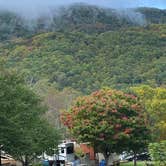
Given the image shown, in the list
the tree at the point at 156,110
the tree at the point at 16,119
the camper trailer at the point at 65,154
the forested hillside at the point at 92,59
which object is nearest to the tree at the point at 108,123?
the camper trailer at the point at 65,154

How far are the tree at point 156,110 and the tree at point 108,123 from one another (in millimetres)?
5474

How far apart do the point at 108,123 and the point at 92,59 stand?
79700 millimetres

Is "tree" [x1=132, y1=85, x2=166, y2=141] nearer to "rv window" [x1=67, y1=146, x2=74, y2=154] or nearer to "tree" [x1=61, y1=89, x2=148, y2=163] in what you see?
"tree" [x1=61, y1=89, x2=148, y2=163]

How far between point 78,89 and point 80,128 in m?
59.7

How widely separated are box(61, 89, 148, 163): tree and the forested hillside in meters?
50.0

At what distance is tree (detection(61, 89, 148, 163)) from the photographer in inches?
1485

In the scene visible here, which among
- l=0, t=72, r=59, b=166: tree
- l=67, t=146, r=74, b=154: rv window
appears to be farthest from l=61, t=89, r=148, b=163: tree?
l=0, t=72, r=59, b=166: tree

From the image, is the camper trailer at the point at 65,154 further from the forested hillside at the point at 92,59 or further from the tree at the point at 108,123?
the forested hillside at the point at 92,59

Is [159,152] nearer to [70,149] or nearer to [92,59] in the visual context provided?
[70,149]

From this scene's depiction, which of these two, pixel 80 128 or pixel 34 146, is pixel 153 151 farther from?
pixel 80 128

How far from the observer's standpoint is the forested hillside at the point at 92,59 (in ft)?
335

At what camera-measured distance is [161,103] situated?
46.0 metres

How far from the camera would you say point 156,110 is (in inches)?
1818

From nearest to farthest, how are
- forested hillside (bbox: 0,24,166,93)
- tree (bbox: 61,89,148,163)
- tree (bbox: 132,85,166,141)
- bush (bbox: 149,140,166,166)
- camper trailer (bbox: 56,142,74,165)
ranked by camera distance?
bush (bbox: 149,140,166,166)
tree (bbox: 61,89,148,163)
camper trailer (bbox: 56,142,74,165)
tree (bbox: 132,85,166,141)
forested hillside (bbox: 0,24,166,93)
